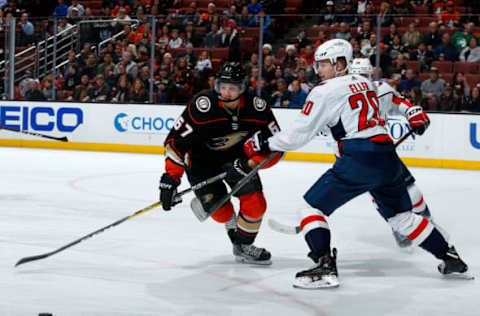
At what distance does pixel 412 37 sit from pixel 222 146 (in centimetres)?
662

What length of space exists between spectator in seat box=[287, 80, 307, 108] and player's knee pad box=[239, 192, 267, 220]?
6447 mm

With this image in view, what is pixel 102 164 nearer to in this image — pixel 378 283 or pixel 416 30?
pixel 416 30

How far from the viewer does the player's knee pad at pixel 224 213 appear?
13.8ft

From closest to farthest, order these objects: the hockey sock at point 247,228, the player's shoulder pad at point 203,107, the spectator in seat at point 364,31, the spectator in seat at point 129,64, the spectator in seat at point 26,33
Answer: the player's shoulder pad at point 203,107 < the hockey sock at point 247,228 < the spectator in seat at point 364,31 < the spectator in seat at point 129,64 < the spectator in seat at point 26,33

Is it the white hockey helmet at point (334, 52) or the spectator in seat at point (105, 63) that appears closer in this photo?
the white hockey helmet at point (334, 52)

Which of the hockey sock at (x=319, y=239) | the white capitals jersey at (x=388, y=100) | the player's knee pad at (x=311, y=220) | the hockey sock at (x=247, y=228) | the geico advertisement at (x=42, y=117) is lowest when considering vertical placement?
the geico advertisement at (x=42, y=117)

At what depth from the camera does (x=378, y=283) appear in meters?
3.75

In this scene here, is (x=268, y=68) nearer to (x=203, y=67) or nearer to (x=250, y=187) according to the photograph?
(x=203, y=67)

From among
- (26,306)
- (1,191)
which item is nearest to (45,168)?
(1,191)

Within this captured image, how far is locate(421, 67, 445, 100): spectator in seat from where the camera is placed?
977cm

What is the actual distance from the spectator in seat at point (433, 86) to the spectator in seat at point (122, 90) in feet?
14.4

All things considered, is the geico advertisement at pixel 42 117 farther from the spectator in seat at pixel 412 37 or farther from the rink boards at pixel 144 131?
the spectator in seat at pixel 412 37

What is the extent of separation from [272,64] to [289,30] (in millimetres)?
531

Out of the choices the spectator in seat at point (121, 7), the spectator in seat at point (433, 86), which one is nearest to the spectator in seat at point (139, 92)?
the spectator in seat at point (121, 7)
